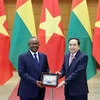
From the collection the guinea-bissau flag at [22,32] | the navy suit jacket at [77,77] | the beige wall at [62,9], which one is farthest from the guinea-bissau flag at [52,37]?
the beige wall at [62,9]

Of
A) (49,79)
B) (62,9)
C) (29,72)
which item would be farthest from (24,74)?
(62,9)

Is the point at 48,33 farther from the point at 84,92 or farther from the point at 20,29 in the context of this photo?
Answer: the point at 84,92

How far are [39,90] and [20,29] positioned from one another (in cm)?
188

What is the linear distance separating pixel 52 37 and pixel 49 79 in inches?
71.9

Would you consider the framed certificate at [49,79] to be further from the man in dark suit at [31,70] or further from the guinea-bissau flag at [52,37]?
the guinea-bissau flag at [52,37]

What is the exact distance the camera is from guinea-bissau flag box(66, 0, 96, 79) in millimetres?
4820

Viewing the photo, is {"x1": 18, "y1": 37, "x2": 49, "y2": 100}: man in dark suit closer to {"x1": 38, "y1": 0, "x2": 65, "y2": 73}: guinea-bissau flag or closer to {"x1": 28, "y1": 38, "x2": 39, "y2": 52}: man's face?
{"x1": 28, "y1": 38, "x2": 39, "y2": 52}: man's face

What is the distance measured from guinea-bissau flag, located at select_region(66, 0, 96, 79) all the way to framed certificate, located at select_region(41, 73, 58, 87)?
5.82 ft

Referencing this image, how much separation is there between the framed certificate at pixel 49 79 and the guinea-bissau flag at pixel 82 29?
1775 mm

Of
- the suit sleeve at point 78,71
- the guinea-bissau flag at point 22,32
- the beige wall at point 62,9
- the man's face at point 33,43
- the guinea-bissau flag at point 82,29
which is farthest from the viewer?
the beige wall at point 62,9

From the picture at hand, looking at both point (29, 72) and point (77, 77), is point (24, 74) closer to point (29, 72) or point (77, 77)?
point (29, 72)

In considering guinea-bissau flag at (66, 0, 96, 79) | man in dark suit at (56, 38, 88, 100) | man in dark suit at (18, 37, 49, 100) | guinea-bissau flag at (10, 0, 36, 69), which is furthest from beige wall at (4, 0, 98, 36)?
man in dark suit at (56, 38, 88, 100)

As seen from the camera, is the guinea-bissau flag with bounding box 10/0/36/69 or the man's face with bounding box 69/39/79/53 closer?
the man's face with bounding box 69/39/79/53

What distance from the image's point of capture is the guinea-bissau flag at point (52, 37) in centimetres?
491
